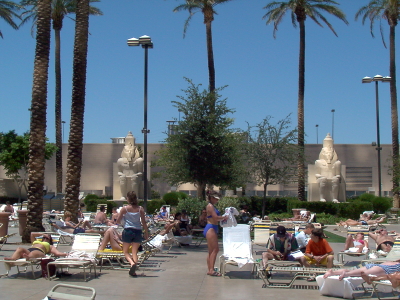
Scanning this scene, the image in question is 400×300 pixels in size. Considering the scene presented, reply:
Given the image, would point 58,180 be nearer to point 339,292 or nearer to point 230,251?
point 230,251

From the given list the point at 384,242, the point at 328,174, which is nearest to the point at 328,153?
the point at 328,174

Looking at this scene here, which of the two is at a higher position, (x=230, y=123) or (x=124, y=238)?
(x=230, y=123)

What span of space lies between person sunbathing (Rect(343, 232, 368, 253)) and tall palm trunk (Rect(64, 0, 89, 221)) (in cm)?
849

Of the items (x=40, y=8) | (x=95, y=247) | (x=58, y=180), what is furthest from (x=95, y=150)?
(x=95, y=247)

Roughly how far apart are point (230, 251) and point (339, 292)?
8.69ft

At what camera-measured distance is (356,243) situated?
1191 cm

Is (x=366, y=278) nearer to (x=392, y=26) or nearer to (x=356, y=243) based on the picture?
(x=356, y=243)

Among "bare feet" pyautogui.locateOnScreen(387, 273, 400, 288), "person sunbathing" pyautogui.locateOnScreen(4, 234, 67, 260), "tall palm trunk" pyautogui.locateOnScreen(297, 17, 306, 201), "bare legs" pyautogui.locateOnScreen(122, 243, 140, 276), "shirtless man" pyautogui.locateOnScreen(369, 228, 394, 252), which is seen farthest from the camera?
"tall palm trunk" pyautogui.locateOnScreen(297, 17, 306, 201)

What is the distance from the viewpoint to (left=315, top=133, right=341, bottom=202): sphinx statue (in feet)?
104

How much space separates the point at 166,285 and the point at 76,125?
8.84 m

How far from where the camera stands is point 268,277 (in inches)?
379

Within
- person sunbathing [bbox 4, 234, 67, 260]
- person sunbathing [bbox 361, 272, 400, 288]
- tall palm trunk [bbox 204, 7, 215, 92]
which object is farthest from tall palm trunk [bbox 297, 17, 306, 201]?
person sunbathing [bbox 361, 272, 400, 288]

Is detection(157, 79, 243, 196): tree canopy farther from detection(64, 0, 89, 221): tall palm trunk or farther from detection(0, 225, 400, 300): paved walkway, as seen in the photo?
detection(0, 225, 400, 300): paved walkway

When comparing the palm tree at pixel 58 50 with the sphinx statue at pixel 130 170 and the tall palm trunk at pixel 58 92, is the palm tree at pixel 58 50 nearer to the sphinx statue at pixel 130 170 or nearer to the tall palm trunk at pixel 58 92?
the tall palm trunk at pixel 58 92
